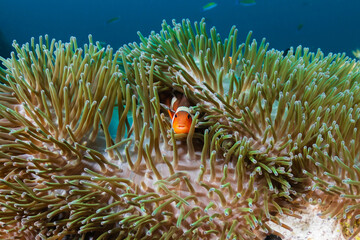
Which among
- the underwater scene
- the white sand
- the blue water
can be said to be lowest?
→ the white sand

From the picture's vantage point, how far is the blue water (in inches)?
1746

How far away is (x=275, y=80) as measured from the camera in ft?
5.49

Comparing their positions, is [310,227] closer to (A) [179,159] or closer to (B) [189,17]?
(A) [179,159]

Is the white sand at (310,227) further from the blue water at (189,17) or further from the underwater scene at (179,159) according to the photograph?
the blue water at (189,17)

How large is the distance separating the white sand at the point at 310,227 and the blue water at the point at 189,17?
1726 inches

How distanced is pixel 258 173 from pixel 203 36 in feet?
3.34

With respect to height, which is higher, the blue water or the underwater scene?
the blue water

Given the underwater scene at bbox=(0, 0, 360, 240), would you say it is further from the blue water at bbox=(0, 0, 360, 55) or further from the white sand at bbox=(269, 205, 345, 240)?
the blue water at bbox=(0, 0, 360, 55)

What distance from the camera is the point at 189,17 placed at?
4606 centimetres

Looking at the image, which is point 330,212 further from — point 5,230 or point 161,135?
point 5,230

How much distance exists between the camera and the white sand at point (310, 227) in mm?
1421

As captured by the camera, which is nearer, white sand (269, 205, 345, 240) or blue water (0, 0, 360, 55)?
white sand (269, 205, 345, 240)

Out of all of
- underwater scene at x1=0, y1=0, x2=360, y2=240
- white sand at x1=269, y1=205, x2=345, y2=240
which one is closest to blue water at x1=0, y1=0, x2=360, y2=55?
underwater scene at x1=0, y1=0, x2=360, y2=240

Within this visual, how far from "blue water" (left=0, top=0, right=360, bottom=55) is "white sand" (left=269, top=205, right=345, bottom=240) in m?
43.8
